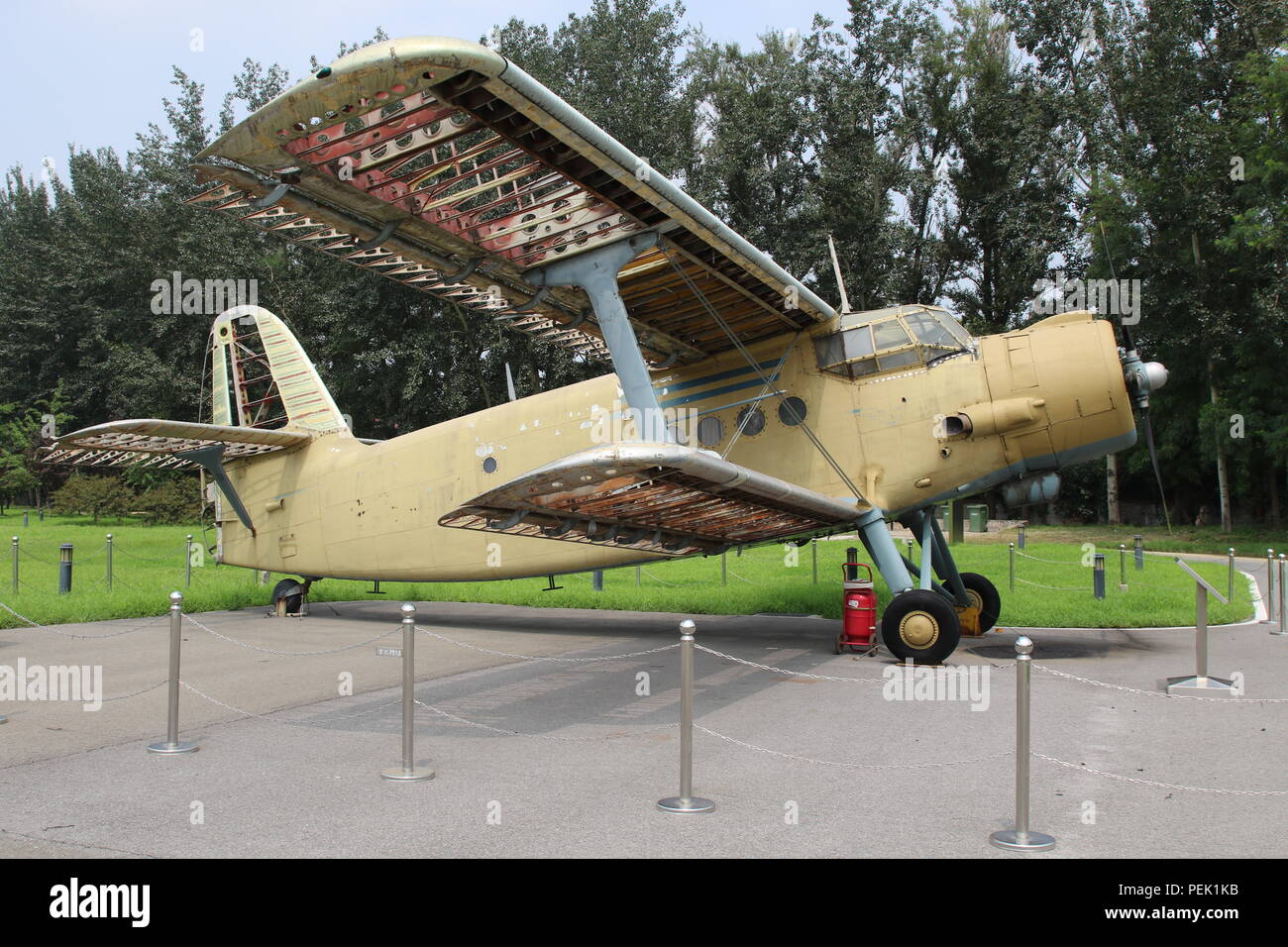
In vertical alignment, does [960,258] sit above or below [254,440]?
above

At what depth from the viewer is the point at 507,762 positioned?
261 inches

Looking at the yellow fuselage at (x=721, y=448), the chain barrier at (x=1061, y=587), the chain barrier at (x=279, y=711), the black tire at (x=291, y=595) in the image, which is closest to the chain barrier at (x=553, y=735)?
the chain barrier at (x=279, y=711)

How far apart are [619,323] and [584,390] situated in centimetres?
399

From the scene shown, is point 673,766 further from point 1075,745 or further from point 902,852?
point 1075,745

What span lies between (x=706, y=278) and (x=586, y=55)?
123 ft

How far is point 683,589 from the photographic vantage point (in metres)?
18.3

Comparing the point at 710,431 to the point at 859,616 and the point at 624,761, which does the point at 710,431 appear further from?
the point at 624,761

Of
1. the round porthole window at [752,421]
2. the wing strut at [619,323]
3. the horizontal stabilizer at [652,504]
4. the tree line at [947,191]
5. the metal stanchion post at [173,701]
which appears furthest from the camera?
the tree line at [947,191]

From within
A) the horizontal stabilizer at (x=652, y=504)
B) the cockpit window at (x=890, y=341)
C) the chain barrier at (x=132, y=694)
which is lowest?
the chain barrier at (x=132, y=694)

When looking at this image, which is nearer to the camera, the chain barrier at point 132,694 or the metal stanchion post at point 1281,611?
the chain barrier at point 132,694

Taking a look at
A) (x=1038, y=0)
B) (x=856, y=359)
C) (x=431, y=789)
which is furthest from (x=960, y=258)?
(x=431, y=789)

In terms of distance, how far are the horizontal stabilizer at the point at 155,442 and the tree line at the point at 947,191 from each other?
23.8m

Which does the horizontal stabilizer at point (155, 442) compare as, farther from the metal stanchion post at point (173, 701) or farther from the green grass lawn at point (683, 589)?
the metal stanchion post at point (173, 701)

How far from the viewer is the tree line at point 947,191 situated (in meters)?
38.8
